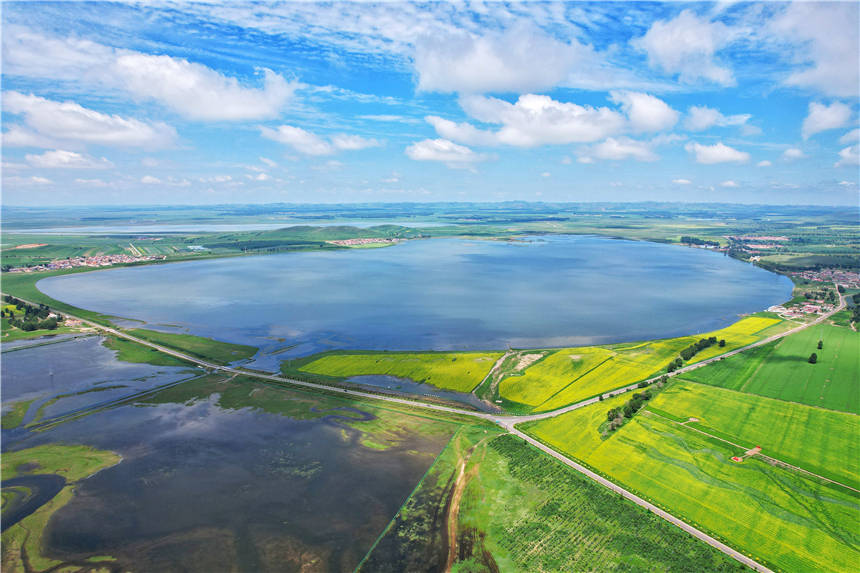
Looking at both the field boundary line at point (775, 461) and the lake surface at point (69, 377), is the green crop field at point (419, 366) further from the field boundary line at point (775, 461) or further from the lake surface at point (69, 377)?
the field boundary line at point (775, 461)

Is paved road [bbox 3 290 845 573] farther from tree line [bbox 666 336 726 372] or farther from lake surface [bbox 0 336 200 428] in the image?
lake surface [bbox 0 336 200 428]

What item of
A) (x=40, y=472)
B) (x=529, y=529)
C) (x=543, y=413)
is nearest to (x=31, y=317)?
(x=40, y=472)

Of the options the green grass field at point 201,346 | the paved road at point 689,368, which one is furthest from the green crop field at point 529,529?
the green grass field at point 201,346

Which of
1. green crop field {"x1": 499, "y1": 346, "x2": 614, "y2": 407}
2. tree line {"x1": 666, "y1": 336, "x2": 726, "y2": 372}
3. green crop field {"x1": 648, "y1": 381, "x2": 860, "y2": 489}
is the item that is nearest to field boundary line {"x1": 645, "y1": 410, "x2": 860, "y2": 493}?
green crop field {"x1": 648, "y1": 381, "x2": 860, "y2": 489}

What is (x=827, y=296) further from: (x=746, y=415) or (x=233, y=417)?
(x=233, y=417)

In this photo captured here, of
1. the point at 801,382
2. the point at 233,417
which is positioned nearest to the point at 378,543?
the point at 233,417

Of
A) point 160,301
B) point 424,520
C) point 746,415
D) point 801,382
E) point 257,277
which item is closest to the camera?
point 424,520
